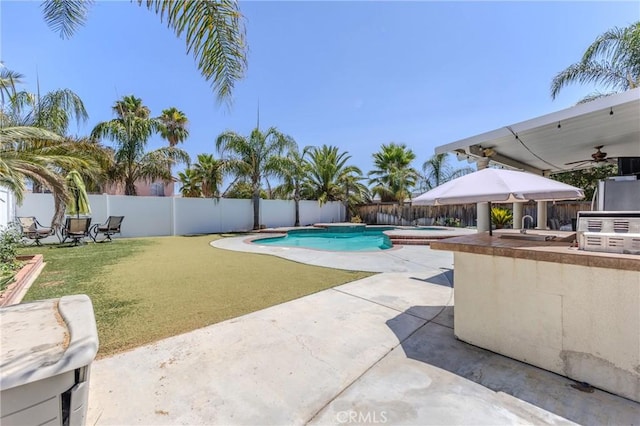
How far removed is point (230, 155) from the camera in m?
17.7

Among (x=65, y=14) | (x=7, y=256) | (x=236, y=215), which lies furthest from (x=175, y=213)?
(x=65, y=14)

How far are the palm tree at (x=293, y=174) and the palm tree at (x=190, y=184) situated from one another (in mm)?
6129

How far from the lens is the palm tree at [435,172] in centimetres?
2486

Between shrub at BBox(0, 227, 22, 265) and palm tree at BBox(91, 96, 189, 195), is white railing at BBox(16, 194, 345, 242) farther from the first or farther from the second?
shrub at BBox(0, 227, 22, 265)

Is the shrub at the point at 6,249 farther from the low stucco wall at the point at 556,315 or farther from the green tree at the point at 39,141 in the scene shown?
the low stucco wall at the point at 556,315

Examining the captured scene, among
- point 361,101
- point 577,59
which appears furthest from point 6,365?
point 361,101

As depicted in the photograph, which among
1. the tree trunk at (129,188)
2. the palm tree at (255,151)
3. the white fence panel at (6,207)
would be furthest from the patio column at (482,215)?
the tree trunk at (129,188)

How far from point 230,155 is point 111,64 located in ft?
40.4

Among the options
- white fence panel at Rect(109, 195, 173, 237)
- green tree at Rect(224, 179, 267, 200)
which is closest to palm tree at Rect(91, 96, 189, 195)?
white fence panel at Rect(109, 195, 173, 237)

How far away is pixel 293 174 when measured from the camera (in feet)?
63.0

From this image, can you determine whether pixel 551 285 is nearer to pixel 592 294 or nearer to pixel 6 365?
pixel 592 294

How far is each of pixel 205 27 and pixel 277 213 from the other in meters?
18.2

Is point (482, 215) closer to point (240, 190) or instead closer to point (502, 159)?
point (502, 159)

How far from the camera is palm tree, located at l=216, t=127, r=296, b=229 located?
57.5 ft
